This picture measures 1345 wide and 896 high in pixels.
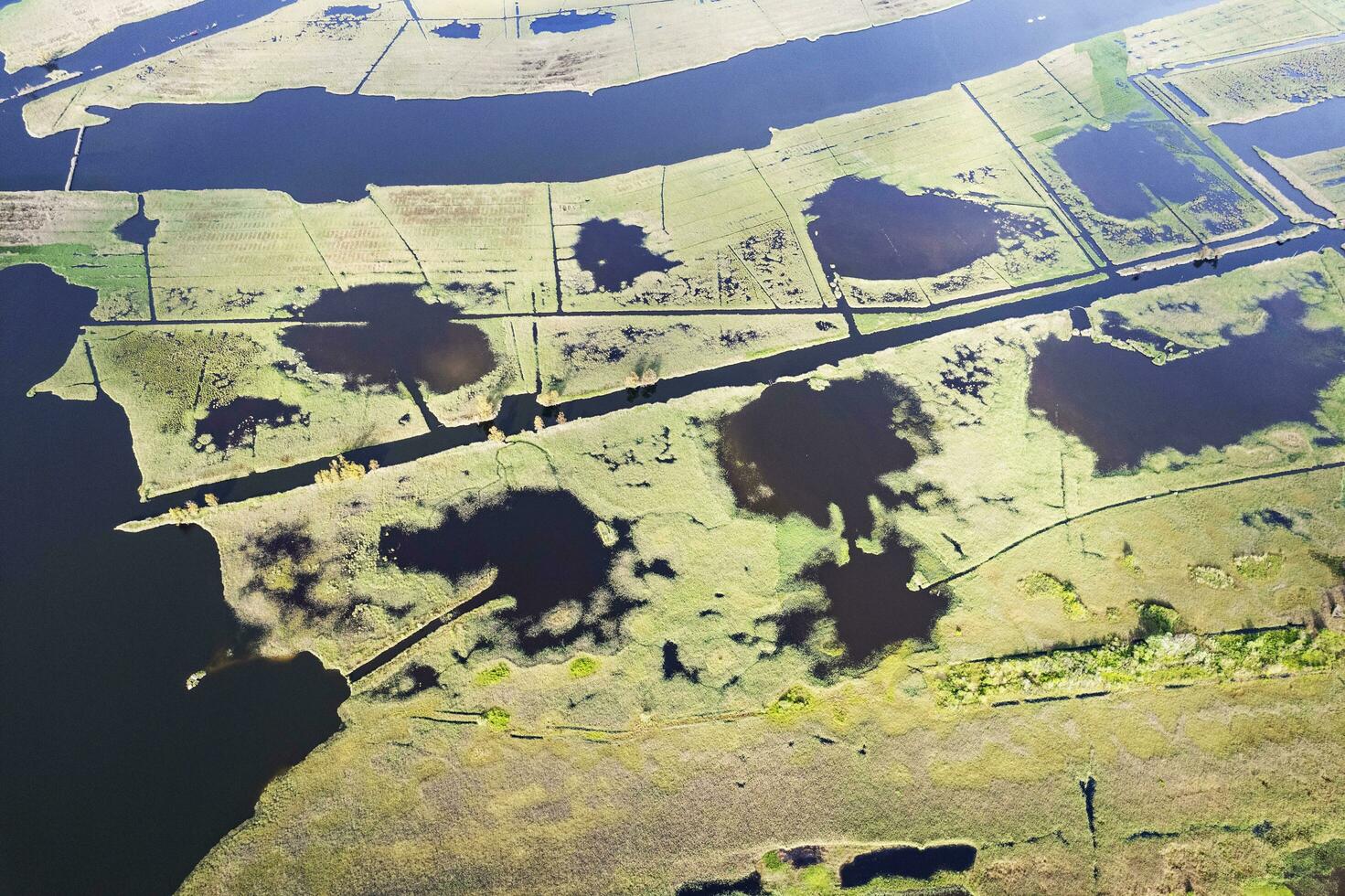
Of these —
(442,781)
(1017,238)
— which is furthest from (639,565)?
(1017,238)

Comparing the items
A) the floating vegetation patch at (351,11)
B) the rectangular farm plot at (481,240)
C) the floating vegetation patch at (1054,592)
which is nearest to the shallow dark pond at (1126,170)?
the floating vegetation patch at (1054,592)

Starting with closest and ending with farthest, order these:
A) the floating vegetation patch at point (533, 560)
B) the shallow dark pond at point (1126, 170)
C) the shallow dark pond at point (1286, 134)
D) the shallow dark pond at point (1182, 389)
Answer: the floating vegetation patch at point (533, 560)
the shallow dark pond at point (1182, 389)
the shallow dark pond at point (1126, 170)
the shallow dark pond at point (1286, 134)

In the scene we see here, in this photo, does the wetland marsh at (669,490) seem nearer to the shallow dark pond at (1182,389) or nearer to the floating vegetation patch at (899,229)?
the shallow dark pond at (1182,389)

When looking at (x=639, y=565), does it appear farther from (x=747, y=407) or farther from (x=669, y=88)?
(x=669, y=88)

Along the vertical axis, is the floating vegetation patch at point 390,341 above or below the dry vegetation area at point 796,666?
above

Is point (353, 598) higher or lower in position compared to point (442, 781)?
higher

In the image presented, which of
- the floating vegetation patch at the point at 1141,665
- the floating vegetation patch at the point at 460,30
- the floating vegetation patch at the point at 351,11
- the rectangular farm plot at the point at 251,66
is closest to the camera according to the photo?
the floating vegetation patch at the point at 1141,665

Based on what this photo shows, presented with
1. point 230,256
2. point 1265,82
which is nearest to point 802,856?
point 230,256

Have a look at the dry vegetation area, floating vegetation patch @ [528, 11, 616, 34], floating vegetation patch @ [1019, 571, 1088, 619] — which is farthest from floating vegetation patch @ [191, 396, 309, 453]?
floating vegetation patch @ [528, 11, 616, 34]
